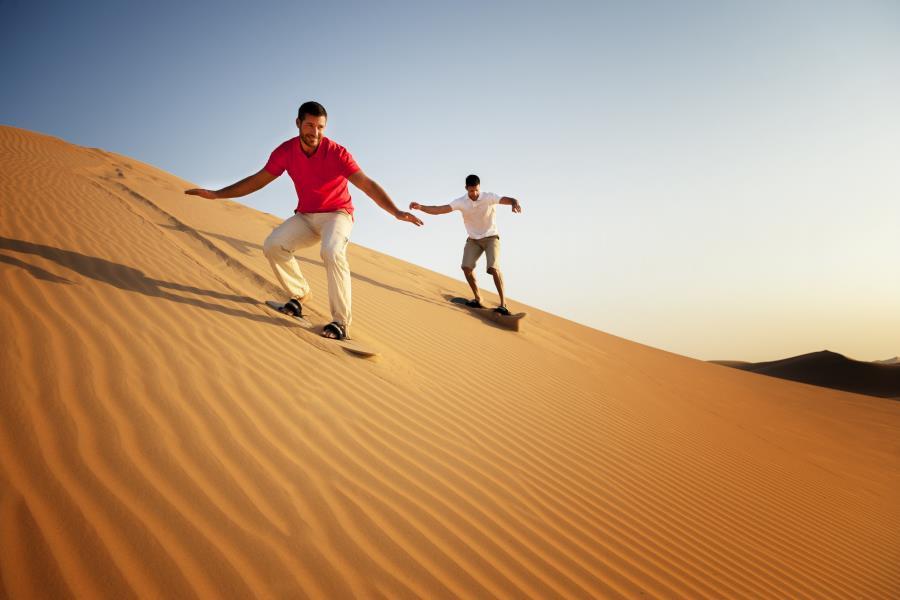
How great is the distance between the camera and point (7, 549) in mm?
1278

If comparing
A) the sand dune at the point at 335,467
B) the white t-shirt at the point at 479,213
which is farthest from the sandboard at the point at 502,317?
the sand dune at the point at 335,467

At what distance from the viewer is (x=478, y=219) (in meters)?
7.02

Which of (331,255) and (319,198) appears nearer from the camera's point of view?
(331,255)

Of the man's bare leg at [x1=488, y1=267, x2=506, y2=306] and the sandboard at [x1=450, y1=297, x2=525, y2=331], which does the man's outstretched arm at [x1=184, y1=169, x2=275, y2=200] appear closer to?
the man's bare leg at [x1=488, y1=267, x2=506, y2=306]

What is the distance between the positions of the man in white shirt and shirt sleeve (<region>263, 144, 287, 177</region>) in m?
3.27

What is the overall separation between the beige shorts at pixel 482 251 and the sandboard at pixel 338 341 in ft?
11.8

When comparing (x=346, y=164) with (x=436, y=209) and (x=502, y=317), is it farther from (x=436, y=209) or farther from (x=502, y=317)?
(x=502, y=317)

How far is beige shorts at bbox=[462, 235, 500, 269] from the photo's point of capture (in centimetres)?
699

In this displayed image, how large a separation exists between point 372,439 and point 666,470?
2.54m

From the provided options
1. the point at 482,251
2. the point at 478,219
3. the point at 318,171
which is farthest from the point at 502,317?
the point at 318,171

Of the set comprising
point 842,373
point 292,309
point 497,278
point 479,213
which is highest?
point 479,213

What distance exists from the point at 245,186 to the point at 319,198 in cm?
73

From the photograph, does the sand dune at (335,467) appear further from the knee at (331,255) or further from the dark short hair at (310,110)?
the dark short hair at (310,110)

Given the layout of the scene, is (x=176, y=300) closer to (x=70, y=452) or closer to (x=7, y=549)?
(x=70, y=452)
